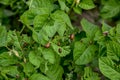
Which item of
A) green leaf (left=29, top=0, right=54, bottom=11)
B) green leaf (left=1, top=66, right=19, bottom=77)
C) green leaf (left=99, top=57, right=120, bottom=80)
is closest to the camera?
green leaf (left=99, top=57, right=120, bottom=80)

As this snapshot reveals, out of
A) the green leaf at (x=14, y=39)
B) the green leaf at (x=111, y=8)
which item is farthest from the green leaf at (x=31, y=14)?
the green leaf at (x=111, y=8)

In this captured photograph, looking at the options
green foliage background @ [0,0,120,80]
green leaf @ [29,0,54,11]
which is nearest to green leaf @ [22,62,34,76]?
green foliage background @ [0,0,120,80]

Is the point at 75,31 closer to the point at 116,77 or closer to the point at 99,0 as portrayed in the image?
the point at 116,77

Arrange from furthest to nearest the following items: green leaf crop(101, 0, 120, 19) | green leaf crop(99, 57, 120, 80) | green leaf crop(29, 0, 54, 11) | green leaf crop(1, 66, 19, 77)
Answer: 1. green leaf crop(101, 0, 120, 19)
2. green leaf crop(29, 0, 54, 11)
3. green leaf crop(1, 66, 19, 77)
4. green leaf crop(99, 57, 120, 80)

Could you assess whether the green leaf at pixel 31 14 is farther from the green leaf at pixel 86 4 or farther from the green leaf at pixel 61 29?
the green leaf at pixel 86 4

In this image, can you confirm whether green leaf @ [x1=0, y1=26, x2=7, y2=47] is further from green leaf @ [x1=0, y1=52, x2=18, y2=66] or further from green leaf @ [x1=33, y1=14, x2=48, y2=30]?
green leaf @ [x1=33, y1=14, x2=48, y2=30]

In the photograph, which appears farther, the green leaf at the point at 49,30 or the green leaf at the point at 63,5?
the green leaf at the point at 63,5

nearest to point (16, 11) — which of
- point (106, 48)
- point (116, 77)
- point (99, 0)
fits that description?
point (99, 0)
